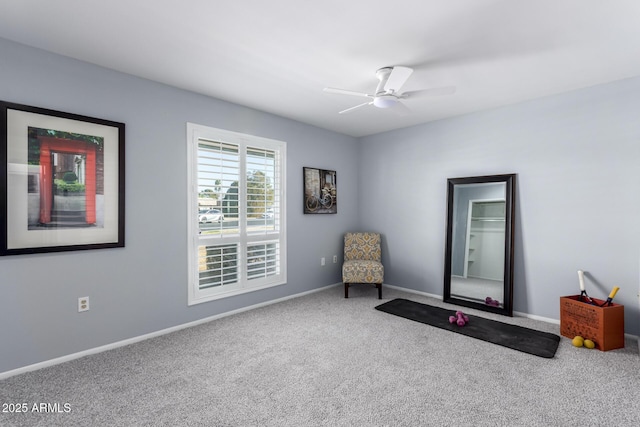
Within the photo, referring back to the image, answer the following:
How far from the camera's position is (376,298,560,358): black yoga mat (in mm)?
2829

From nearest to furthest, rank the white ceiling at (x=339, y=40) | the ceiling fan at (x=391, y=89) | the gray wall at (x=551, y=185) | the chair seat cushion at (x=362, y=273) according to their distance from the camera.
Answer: the white ceiling at (x=339, y=40) < the ceiling fan at (x=391, y=89) < the gray wall at (x=551, y=185) < the chair seat cushion at (x=362, y=273)

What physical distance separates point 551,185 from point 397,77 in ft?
7.43

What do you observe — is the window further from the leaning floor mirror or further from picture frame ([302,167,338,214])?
the leaning floor mirror

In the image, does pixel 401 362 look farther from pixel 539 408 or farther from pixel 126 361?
pixel 126 361

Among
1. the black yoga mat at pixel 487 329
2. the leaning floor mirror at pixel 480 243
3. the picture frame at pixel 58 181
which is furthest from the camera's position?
the leaning floor mirror at pixel 480 243

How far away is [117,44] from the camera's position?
2.38 meters

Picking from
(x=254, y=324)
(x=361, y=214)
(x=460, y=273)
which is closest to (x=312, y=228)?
(x=361, y=214)

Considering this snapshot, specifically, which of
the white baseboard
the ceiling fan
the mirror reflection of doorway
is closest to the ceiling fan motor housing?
the ceiling fan

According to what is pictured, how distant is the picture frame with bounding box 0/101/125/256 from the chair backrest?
3.01 metres

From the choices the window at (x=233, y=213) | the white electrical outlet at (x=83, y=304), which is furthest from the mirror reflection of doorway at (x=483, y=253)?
the white electrical outlet at (x=83, y=304)

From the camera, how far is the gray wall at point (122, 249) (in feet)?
7.84

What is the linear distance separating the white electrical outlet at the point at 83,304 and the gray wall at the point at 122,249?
0.04 m

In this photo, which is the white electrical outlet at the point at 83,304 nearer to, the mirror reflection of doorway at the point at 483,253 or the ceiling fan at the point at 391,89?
the ceiling fan at the point at 391,89

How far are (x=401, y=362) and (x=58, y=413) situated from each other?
2356 millimetres
